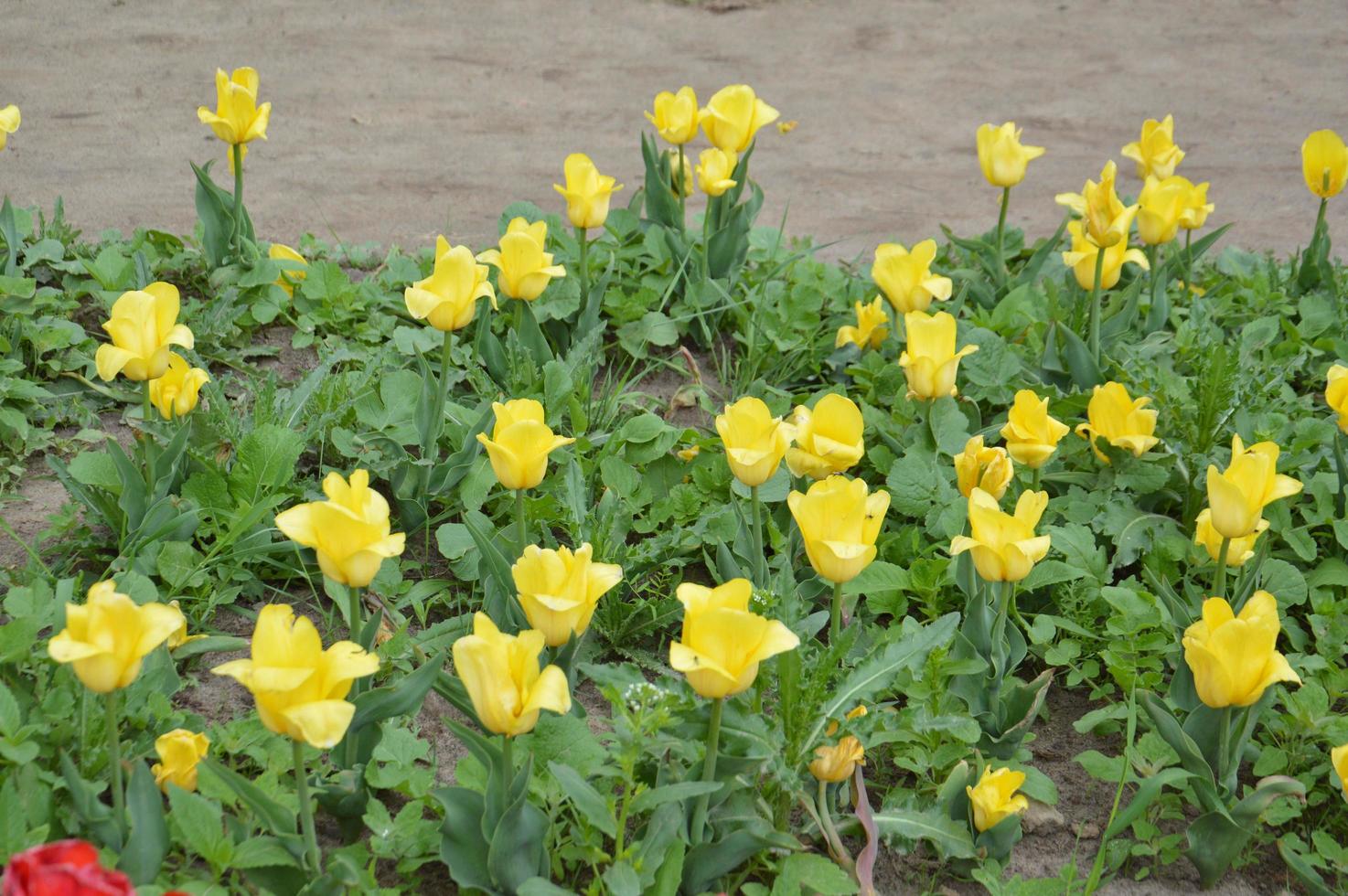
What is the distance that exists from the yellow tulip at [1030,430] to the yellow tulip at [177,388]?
1551mm

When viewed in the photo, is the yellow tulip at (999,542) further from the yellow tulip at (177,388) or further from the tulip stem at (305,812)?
the yellow tulip at (177,388)

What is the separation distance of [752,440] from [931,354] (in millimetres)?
626

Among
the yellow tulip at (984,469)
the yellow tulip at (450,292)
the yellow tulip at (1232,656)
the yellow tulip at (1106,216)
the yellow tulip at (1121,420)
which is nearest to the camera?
the yellow tulip at (1232,656)

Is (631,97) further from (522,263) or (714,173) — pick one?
(522,263)

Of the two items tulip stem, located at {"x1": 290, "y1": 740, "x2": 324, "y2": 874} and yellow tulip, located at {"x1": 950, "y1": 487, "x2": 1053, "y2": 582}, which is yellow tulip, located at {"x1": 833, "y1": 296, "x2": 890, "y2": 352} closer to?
yellow tulip, located at {"x1": 950, "y1": 487, "x2": 1053, "y2": 582}

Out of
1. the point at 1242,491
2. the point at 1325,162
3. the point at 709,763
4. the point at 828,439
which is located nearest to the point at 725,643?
the point at 709,763

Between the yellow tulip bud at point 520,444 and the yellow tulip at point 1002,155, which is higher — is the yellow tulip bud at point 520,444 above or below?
below

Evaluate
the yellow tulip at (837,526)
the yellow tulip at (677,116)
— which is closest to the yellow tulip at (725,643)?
the yellow tulip at (837,526)

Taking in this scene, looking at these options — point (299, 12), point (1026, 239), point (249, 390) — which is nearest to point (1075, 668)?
point (249, 390)

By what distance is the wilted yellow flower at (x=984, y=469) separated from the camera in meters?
2.29

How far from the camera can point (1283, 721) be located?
93.5 inches

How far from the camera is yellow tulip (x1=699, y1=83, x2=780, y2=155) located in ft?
11.7

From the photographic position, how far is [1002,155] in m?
3.59

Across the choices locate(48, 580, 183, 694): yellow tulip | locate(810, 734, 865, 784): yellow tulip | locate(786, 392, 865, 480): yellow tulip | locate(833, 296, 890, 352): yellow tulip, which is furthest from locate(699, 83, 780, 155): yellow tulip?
locate(48, 580, 183, 694): yellow tulip
